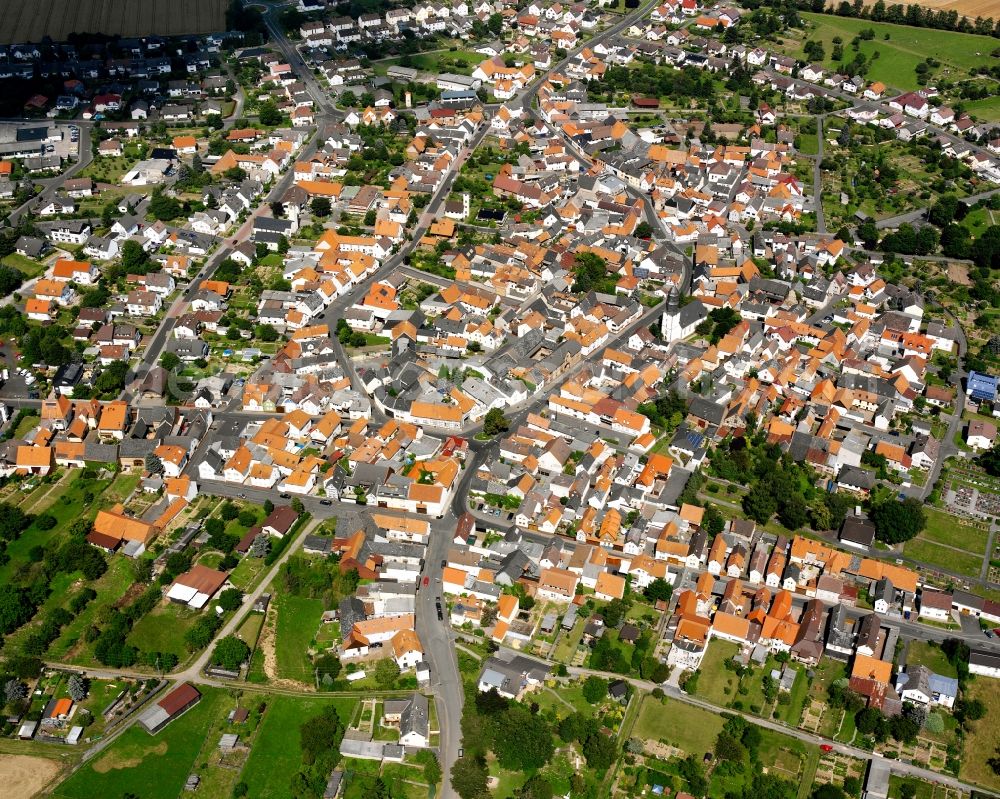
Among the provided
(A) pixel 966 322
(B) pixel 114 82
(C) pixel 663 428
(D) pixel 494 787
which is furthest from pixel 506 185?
(D) pixel 494 787

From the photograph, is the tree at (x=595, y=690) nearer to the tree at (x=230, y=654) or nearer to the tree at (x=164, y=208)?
the tree at (x=230, y=654)

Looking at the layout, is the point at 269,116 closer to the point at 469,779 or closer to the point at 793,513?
the point at 793,513

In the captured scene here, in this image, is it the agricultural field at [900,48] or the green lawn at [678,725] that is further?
the agricultural field at [900,48]

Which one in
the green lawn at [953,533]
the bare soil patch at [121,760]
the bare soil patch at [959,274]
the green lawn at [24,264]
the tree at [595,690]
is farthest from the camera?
the bare soil patch at [959,274]

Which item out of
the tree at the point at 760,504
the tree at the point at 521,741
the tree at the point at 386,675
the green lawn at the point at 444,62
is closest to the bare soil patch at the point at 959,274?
the tree at the point at 760,504

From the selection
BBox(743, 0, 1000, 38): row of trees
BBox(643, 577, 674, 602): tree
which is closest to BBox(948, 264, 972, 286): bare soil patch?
BBox(643, 577, 674, 602): tree

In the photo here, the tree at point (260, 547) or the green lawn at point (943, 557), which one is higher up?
the tree at point (260, 547)

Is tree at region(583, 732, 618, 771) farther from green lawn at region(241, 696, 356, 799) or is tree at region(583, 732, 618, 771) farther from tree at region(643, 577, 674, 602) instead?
green lawn at region(241, 696, 356, 799)

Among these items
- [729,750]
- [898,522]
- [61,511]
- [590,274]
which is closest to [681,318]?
[590,274]
